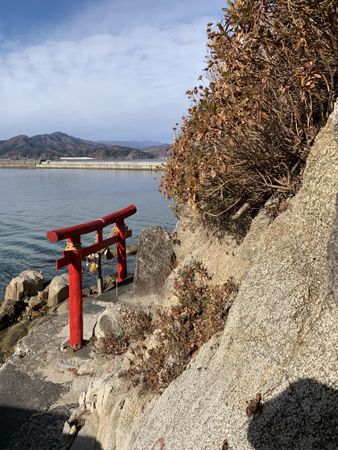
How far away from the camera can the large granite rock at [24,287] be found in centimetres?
1505

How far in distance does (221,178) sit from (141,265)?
13.3 feet

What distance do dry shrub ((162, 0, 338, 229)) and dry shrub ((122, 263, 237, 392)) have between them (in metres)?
1.46

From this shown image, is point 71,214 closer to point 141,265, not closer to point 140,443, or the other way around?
point 141,265

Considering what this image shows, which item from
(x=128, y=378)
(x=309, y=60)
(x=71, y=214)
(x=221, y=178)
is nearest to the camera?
(x=309, y=60)

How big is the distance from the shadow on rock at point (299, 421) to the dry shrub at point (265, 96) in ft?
7.82

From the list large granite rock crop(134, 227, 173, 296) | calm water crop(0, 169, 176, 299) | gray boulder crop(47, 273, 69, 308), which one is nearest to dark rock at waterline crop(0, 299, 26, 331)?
gray boulder crop(47, 273, 69, 308)

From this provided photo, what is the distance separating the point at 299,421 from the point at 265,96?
3345 mm

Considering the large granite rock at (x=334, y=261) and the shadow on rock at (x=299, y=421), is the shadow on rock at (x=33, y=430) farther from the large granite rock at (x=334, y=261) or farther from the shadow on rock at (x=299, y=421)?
the large granite rock at (x=334, y=261)

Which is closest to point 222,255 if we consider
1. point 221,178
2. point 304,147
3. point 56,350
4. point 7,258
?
point 221,178

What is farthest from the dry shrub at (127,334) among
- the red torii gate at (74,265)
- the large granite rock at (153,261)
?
the large granite rock at (153,261)

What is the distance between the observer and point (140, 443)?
4.21 metres

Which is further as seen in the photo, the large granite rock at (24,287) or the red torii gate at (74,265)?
the large granite rock at (24,287)

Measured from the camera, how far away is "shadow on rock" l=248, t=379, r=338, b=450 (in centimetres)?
267

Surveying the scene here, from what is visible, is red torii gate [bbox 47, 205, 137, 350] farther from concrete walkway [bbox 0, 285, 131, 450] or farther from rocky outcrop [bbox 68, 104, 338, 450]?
rocky outcrop [bbox 68, 104, 338, 450]
